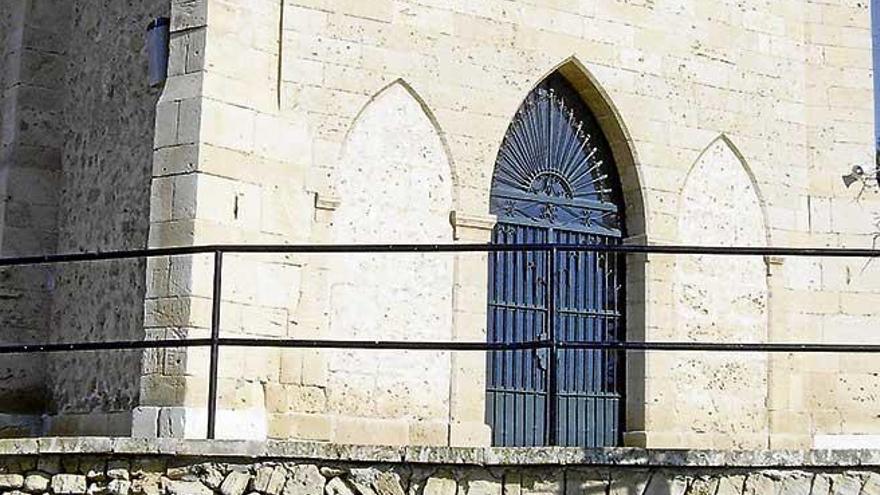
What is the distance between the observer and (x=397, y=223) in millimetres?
10695

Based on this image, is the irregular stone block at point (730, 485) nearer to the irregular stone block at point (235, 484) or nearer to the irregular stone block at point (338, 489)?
the irregular stone block at point (338, 489)

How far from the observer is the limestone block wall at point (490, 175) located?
9781mm

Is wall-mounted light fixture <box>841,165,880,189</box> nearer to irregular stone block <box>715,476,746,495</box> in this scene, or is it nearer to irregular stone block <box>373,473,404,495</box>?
irregular stone block <box>715,476,746,495</box>

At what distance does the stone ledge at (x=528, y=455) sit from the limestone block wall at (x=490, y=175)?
1.63m

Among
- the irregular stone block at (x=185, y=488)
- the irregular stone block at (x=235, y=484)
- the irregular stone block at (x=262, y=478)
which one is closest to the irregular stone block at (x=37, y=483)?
the irregular stone block at (x=185, y=488)

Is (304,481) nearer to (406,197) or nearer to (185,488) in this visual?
(185,488)

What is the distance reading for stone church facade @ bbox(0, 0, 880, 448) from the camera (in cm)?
985

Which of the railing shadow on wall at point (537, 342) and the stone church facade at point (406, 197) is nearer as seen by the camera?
the railing shadow on wall at point (537, 342)

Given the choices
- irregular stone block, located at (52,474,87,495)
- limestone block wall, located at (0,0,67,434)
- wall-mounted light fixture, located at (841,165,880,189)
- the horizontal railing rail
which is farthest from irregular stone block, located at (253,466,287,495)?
wall-mounted light fixture, located at (841,165,880,189)

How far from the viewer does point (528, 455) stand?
294 inches

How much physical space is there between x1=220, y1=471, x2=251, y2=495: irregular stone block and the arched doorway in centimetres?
338

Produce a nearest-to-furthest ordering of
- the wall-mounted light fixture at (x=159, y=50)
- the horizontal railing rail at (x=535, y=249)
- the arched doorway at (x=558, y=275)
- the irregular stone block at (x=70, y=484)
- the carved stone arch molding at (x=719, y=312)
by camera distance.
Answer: the horizontal railing rail at (x=535, y=249)
the irregular stone block at (x=70, y=484)
the wall-mounted light fixture at (x=159, y=50)
the arched doorway at (x=558, y=275)
the carved stone arch molding at (x=719, y=312)

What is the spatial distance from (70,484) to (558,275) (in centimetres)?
444

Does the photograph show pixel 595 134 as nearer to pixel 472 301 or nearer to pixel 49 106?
pixel 472 301
